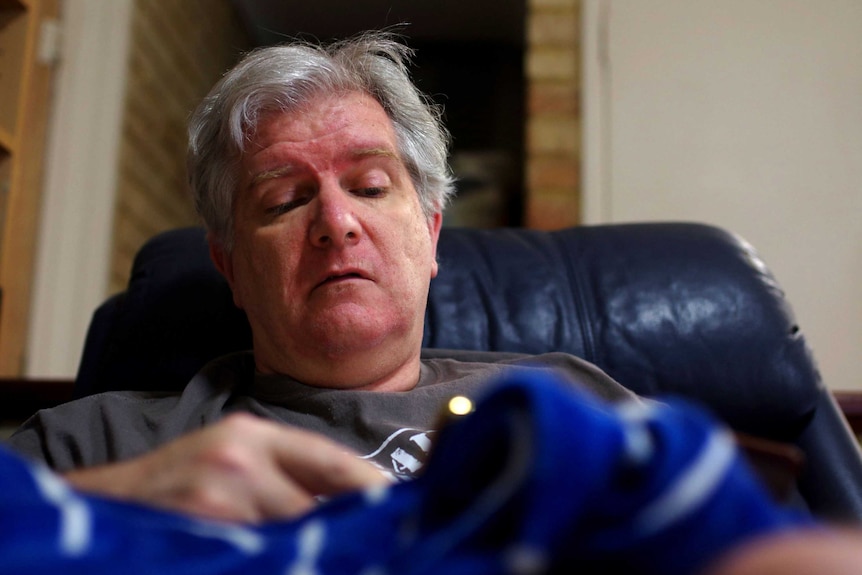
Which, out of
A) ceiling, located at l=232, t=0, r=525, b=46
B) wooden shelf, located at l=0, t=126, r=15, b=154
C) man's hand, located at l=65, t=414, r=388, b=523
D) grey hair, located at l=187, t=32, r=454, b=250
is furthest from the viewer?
ceiling, located at l=232, t=0, r=525, b=46

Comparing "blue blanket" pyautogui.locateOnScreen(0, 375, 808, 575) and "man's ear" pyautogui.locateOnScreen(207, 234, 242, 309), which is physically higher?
"blue blanket" pyautogui.locateOnScreen(0, 375, 808, 575)

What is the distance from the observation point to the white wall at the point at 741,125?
2246mm

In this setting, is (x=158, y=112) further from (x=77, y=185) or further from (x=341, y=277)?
(x=341, y=277)

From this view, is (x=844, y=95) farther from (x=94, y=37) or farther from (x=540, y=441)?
(x=540, y=441)

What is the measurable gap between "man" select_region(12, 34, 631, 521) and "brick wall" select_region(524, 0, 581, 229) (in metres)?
1.04

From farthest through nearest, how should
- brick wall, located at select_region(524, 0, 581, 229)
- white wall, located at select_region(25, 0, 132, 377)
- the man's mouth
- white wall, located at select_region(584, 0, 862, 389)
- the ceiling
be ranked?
the ceiling < brick wall, located at select_region(524, 0, 581, 229) < white wall, located at select_region(584, 0, 862, 389) < white wall, located at select_region(25, 0, 132, 377) < the man's mouth

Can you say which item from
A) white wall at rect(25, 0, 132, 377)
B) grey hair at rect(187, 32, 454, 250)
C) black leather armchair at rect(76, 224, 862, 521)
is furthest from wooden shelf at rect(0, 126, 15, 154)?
grey hair at rect(187, 32, 454, 250)

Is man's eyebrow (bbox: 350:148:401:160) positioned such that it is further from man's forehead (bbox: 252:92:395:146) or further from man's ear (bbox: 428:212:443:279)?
man's ear (bbox: 428:212:443:279)

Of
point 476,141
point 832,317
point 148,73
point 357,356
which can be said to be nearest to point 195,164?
point 357,356

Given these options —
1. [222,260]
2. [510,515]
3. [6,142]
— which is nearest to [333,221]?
[222,260]

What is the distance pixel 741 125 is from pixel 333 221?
5.34ft

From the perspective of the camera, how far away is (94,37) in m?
2.28

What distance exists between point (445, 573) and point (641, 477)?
0.09 meters

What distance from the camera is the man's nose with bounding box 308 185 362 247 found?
1.10m
